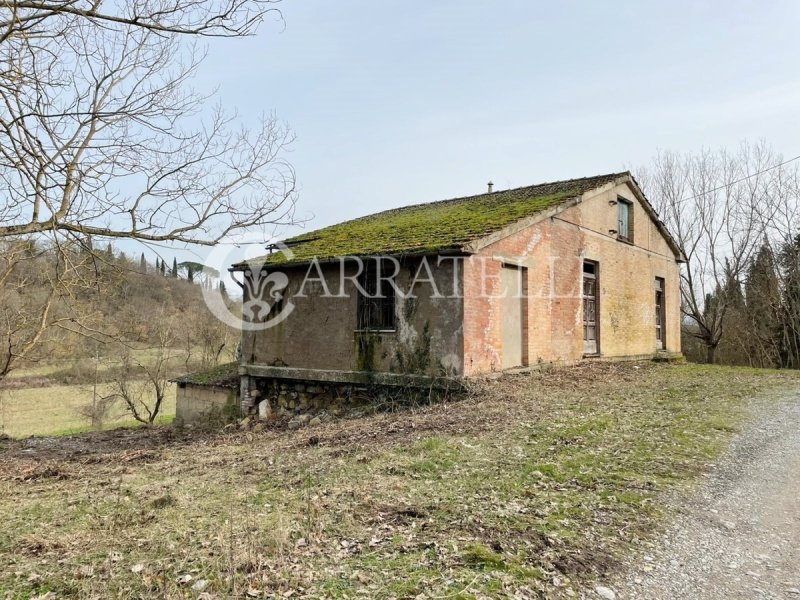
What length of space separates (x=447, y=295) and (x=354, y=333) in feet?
8.89

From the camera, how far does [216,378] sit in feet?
55.0

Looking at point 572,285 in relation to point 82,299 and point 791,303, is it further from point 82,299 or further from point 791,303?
point 791,303

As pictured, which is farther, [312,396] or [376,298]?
[312,396]

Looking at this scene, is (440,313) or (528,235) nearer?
(440,313)

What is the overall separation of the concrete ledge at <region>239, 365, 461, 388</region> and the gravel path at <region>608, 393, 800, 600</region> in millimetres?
5891

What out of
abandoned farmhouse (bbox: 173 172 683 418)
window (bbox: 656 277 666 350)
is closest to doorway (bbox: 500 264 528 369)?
abandoned farmhouse (bbox: 173 172 683 418)

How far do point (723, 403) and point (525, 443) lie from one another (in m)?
5.24

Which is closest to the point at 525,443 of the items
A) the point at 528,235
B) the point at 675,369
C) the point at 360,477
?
the point at 360,477

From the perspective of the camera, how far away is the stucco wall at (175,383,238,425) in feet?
51.5

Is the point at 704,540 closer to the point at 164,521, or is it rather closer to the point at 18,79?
the point at 164,521

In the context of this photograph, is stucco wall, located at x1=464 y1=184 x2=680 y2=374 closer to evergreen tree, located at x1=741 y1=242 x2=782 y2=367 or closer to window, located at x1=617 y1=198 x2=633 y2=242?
window, located at x1=617 y1=198 x2=633 y2=242

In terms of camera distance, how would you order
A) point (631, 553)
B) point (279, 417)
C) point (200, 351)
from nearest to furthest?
point (631, 553) → point (279, 417) → point (200, 351)

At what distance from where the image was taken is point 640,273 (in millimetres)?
18547

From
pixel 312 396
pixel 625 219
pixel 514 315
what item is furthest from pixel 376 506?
pixel 625 219
